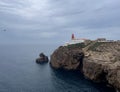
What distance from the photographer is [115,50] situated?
106 metres

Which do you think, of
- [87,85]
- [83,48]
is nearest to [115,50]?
[83,48]

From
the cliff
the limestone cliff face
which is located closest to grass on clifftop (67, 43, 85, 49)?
the cliff

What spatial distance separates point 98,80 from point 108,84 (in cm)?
706

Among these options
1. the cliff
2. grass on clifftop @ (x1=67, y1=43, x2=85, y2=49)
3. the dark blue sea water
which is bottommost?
the dark blue sea water

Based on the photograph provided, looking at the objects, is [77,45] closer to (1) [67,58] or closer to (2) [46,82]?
(1) [67,58]

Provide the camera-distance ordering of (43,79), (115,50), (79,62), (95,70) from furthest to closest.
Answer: (79,62)
(115,50)
(43,79)
(95,70)

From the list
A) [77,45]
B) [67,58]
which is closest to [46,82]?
[67,58]

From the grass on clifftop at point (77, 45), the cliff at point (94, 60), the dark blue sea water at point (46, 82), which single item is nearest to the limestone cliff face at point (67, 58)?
the cliff at point (94, 60)

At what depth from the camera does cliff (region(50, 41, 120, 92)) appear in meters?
81.8

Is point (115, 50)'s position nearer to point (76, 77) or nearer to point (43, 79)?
point (76, 77)

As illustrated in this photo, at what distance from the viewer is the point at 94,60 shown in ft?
317

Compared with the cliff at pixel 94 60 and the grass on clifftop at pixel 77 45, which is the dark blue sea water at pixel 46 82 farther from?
the grass on clifftop at pixel 77 45

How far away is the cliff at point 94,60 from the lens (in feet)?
268

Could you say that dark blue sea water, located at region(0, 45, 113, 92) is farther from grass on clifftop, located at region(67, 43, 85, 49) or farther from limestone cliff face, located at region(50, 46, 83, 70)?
grass on clifftop, located at region(67, 43, 85, 49)
